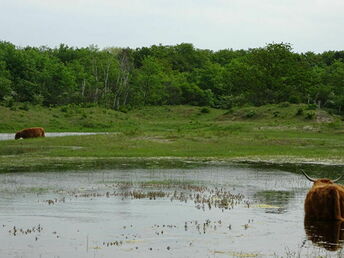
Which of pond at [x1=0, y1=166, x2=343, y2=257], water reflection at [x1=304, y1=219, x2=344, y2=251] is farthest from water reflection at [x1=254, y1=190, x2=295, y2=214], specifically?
water reflection at [x1=304, y1=219, x2=344, y2=251]

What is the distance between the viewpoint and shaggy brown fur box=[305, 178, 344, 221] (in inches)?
597

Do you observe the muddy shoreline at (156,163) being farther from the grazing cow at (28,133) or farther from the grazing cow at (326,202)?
the grazing cow at (28,133)

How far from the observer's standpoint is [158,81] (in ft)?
293

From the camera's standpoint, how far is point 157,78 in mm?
90062

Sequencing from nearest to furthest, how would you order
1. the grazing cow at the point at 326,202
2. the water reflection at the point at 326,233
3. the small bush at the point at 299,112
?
the water reflection at the point at 326,233 < the grazing cow at the point at 326,202 < the small bush at the point at 299,112

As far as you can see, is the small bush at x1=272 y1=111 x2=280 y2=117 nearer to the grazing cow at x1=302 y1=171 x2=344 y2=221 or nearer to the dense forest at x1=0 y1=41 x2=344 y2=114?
the dense forest at x1=0 y1=41 x2=344 y2=114

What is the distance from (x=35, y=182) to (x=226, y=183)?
6.91 meters

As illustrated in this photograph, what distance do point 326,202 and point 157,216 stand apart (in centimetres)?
434

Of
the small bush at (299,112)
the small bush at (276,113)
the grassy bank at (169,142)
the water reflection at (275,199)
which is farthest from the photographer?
the small bush at (276,113)

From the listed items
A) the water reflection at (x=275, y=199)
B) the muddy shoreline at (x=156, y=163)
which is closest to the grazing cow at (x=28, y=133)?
the muddy shoreline at (x=156, y=163)

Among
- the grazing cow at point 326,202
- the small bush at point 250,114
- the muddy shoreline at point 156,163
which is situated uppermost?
the small bush at point 250,114

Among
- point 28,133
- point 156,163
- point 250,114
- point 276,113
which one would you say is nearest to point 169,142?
point 156,163

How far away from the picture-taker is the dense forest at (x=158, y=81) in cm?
7675

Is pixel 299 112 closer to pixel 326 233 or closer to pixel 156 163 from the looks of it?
pixel 156 163
